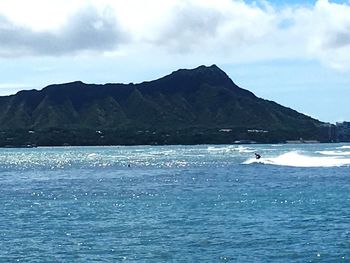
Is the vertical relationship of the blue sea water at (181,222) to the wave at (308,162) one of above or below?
below

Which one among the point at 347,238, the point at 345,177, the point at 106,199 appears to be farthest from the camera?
the point at 345,177

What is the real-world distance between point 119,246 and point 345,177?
156 ft

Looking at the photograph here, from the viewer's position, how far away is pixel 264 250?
35844 mm

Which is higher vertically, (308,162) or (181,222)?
(308,162)

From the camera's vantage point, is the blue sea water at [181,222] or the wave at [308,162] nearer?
the blue sea water at [181,222]

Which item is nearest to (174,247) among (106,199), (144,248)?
(144,248)

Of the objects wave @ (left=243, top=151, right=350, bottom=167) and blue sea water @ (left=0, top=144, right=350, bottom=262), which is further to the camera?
wave @ (left=243, top=151, right=350, bottom=167)

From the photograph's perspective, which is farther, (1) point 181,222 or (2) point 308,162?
(2) point 308,162

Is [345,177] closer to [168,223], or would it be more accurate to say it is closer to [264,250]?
[168,223]

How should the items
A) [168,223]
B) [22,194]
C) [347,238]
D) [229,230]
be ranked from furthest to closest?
1. [22,194]
2. [168,223]
3. [229,230]
4. [347,238]

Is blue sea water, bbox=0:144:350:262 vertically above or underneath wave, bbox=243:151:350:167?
underneath

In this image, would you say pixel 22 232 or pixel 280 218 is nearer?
pixel 22 232

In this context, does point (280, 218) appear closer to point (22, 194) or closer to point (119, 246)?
point (119, 246)

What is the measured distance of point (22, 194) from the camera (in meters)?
70.8
